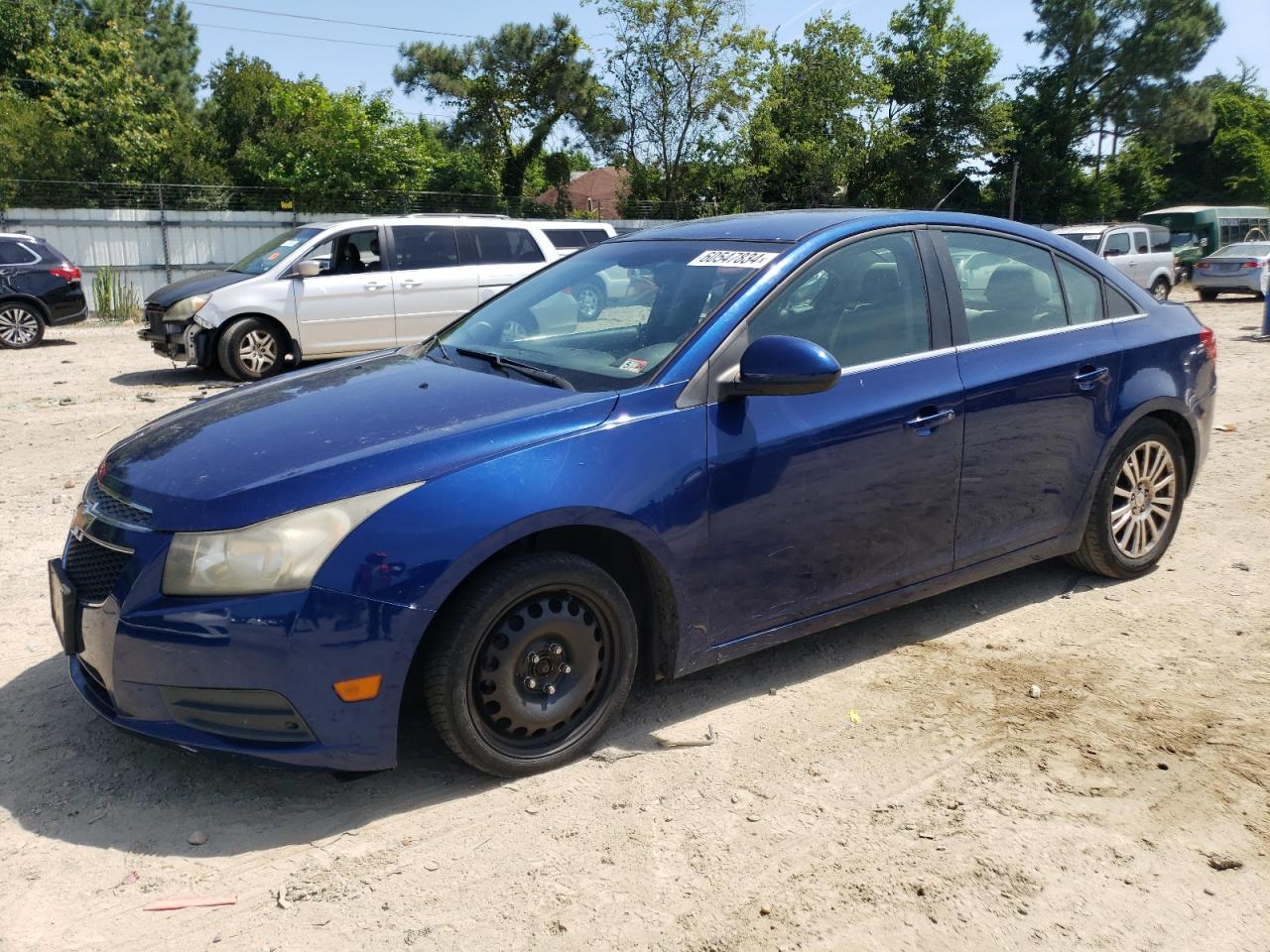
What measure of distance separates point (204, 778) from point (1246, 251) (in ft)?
89.7

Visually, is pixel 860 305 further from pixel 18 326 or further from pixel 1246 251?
pixel 1246 251

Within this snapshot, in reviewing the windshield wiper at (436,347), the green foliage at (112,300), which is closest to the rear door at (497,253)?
the windshield wiper at (436,347)

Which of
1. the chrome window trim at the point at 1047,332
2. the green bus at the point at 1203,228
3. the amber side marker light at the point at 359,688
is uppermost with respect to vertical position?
the green bus at the point at 1203,228

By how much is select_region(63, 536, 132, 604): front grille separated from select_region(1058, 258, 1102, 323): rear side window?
12.6ft

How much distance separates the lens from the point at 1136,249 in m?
23.0

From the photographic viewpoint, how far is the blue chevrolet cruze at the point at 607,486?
292 centimetres

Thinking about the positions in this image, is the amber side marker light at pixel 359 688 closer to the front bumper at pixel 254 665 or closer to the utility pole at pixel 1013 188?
the front bumper at pixel 254 665

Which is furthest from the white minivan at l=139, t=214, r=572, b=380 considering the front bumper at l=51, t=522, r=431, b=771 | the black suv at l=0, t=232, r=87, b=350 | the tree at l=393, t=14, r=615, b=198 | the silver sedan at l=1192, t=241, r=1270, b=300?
the tree at l=393, t=14, r=615, b=198

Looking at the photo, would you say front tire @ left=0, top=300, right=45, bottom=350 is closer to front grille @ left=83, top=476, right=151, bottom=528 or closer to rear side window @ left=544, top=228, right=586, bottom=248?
rear side window @ left=544, top=228, right=586, bottom=248

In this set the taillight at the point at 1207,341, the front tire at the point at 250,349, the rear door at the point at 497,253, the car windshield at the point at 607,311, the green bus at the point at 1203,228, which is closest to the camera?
the car windshield at the point at 607,311

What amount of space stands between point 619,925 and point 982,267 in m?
3.05

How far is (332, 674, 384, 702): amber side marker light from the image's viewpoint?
2.91m

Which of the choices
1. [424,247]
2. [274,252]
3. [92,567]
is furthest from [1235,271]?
[92,567]

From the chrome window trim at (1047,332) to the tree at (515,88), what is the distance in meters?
34.4
